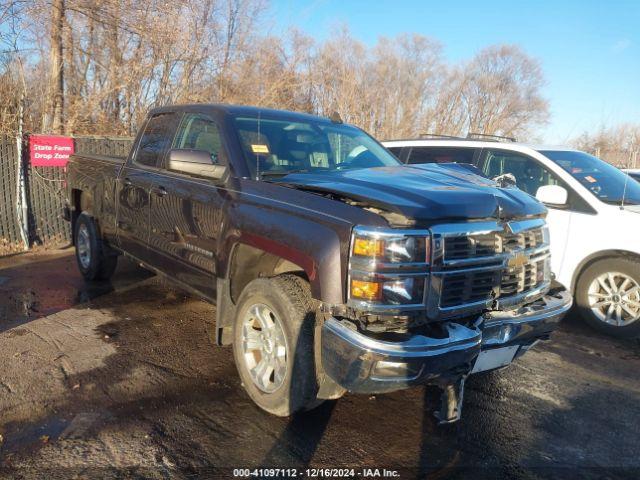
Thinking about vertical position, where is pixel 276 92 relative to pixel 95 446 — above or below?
above

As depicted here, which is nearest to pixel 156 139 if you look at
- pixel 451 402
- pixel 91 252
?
pixel 91 252

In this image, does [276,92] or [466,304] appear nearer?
[466,304]

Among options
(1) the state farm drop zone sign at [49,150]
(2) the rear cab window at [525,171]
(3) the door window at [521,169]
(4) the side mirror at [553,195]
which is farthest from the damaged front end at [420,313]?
(1) the state farm drop zone sign at [49,150]

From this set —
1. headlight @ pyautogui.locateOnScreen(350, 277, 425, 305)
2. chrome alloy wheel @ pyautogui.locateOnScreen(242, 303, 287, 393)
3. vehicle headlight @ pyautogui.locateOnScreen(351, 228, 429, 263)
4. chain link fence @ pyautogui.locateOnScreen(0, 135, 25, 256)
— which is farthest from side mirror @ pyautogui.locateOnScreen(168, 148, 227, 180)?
chain link fence @ pyautogui.locateOnScreen(0, 135, 25, 256)

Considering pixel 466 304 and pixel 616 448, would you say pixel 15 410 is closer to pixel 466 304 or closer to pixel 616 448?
pixel 466 304

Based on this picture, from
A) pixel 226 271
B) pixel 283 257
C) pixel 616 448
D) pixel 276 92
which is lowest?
pixel 616 448

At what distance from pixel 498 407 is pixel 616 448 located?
735 mm

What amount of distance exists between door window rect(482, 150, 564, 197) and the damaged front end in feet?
10.1

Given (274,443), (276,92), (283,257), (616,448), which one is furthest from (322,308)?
(276,92)

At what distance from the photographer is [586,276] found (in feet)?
17.5

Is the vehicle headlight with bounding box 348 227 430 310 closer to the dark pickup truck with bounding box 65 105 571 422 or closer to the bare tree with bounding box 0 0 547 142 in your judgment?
the dark pickup truck with bounding box 65 105 571 422

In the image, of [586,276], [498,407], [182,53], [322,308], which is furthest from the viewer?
[182,53]

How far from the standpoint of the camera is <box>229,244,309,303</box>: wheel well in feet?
11.0

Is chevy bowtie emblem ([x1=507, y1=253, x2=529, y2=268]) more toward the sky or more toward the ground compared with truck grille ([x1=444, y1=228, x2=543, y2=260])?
more toward the ground
